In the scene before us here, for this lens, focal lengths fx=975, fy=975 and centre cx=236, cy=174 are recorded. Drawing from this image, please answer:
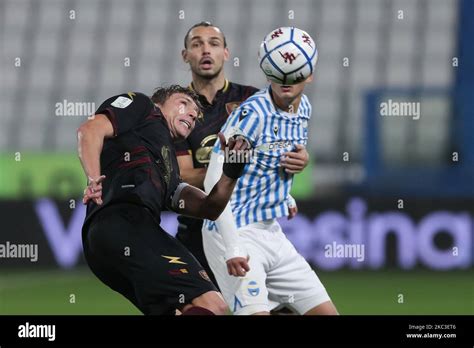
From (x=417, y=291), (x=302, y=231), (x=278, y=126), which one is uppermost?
(x=278, y=126)

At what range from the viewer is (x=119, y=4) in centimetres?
1761

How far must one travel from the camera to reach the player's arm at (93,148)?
432 cm

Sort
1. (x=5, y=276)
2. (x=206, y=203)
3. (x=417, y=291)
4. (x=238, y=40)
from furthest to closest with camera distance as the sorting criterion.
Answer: (x=238, y=40), (x=5, y=276), (x=417, y=291), (x=206, y=203)

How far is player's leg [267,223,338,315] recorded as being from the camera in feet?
17.5

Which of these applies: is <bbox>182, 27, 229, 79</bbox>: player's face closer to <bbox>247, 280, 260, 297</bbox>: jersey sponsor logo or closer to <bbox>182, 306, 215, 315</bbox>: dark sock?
<bbox>247, 280, 260, 297</bbox>: jersey sponsor logo

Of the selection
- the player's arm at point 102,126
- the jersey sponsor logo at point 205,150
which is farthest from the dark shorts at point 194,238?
the player's arm at point 102,126

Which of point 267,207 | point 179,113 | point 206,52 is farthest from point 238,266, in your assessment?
point 206,52

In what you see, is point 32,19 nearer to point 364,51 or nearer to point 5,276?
point 364,51

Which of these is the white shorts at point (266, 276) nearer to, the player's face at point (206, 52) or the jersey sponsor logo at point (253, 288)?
the jersey sponsor logo at point (253, 288)

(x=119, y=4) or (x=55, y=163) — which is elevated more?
(x=119, y=4)

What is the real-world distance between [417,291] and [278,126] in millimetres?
5839

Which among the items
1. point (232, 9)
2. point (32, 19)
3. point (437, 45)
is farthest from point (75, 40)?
point (437, 45)

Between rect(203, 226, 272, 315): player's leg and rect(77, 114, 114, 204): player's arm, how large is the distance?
963 millimetres

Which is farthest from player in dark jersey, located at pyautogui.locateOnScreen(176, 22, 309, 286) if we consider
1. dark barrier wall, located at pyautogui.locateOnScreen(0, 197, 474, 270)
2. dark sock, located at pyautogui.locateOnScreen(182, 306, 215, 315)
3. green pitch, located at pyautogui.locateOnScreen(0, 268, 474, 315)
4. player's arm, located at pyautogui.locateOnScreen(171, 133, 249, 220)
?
dark barrier wall, located at pyautogui.locateOnScreen(0, 197, 474, 270)
